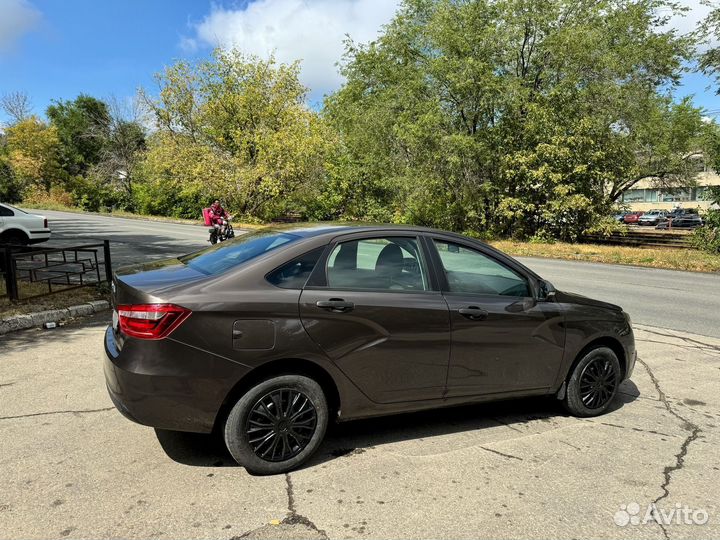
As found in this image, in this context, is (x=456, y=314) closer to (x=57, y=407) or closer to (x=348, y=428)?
(x=348, y=428)

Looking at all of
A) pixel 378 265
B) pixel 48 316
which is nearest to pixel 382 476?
pixel 378 265

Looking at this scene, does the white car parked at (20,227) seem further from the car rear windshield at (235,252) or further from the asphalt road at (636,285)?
the car rear windshield at (235,252)

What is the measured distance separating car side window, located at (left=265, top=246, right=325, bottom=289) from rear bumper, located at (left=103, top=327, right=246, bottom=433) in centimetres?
59

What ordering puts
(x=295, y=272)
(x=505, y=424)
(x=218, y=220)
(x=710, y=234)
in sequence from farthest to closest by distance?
(x=710, y=234), (x=218, y=220), (x=505, y=424), (x=295, y=272)

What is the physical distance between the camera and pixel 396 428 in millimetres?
A: 3980

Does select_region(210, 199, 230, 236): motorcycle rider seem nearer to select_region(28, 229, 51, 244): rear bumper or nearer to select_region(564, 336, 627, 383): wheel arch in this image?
select_region(28, 229, 51, 244): rear bumper

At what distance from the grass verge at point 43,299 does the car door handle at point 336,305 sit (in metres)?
5.32

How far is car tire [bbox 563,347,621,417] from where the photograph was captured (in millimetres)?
4215

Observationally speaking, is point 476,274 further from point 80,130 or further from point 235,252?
point 80,130

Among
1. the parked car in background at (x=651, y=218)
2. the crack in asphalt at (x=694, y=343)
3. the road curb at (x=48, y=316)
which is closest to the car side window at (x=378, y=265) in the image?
the crack in asphalt at (x=694, y=343)

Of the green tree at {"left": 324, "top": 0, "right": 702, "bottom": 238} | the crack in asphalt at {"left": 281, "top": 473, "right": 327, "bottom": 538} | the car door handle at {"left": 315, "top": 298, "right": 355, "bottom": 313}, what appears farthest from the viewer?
the green tree at {"left": 324, "top": 0, "right": 702, "bottom": 238}

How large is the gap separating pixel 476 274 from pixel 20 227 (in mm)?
14597

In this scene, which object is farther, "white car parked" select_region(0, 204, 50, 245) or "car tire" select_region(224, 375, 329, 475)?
"white car parked" select_region(0, 204, 50, 245)

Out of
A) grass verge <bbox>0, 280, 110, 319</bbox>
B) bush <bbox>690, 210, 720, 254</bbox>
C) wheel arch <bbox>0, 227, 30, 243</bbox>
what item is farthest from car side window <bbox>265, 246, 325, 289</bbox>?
bush <bbox>690, 210, 720, 254</bbox>
